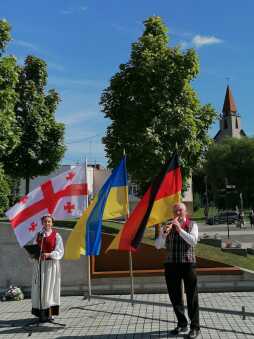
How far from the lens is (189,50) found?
58.7 ft

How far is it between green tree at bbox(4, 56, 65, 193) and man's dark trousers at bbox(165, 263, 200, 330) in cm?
1490

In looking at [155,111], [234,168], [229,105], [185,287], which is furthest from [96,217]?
[229,105]

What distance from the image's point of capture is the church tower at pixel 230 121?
136 metres

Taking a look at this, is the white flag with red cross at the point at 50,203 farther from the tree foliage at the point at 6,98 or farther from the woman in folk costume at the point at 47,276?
the tree foliage at the point at 6,98

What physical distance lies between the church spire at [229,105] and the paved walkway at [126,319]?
130 metres

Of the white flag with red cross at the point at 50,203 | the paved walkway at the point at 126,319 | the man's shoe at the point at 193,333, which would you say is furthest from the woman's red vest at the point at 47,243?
the man's shoe at the point at 193,333

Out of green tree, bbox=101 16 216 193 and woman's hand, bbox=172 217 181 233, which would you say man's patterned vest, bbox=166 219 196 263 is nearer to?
woman's hand, bbox=172 217 181 233

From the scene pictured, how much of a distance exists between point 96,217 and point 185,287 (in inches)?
115

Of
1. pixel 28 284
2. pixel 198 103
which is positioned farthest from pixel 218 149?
pixel 28 284

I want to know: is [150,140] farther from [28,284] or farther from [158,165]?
[28,284]

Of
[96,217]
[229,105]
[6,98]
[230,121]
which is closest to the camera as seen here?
[96,217]

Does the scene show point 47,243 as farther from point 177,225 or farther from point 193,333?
point 193,333

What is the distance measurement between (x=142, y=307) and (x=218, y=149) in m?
65.3

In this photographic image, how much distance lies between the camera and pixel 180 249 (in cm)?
777
